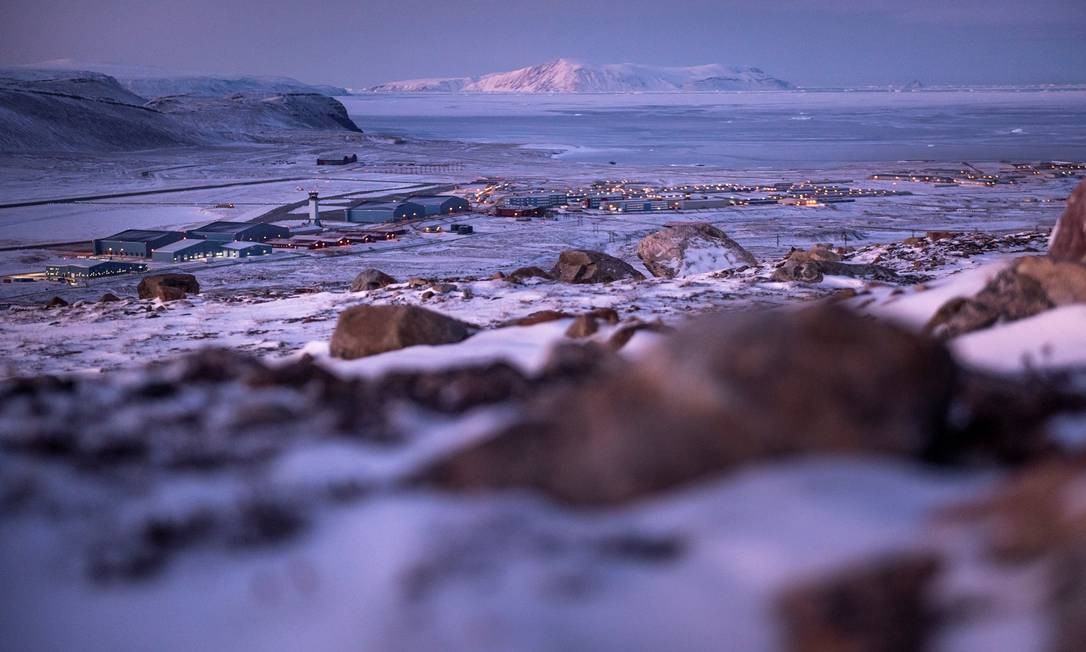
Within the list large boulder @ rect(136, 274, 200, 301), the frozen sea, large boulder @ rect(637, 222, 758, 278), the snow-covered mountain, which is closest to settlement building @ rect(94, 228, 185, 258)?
large boulder @ rect(136, 274, 200, 301)

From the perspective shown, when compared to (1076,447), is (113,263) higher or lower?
lower

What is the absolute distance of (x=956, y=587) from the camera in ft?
7.09

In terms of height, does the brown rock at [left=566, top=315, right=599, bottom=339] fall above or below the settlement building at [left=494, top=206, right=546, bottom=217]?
above

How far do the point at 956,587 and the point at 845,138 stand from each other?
9325 cm

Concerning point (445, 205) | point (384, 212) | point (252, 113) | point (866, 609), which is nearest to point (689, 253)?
point (866, 609)

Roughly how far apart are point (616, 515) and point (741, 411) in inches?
17.2

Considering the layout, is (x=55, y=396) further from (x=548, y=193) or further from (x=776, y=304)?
(x=548, y=193)

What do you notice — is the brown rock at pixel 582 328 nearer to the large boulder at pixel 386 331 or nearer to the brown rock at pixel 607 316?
the brown rock at pixel 607 316

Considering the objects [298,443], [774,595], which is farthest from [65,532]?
[774,595]

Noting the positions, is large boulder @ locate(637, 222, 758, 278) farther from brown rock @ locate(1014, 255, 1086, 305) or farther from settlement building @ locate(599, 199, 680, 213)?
settlement building @ locate(599, 199, 680, 213)

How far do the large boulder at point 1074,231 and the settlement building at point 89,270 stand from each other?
25.6m

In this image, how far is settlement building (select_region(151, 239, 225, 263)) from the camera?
3027 cm

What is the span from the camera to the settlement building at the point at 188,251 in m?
30.3

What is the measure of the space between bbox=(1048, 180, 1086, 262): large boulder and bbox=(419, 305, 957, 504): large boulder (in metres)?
4.62
